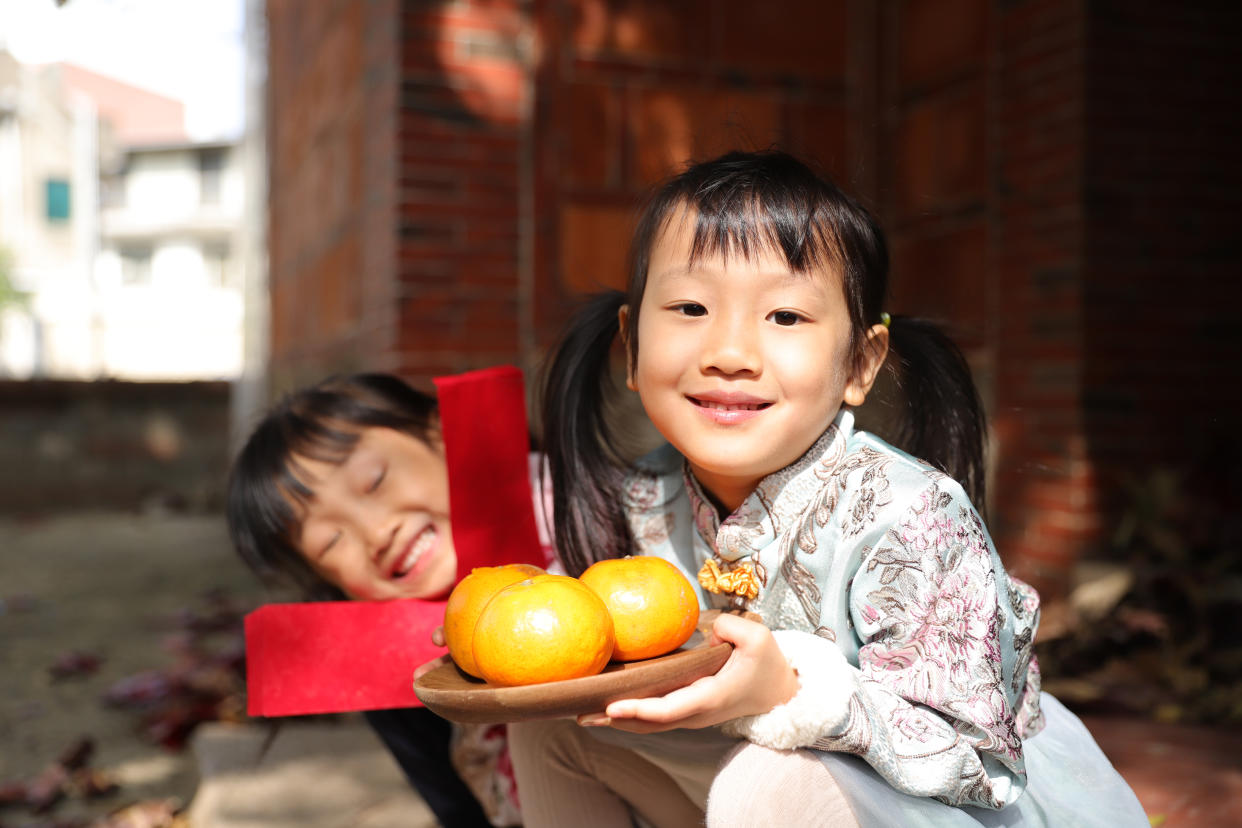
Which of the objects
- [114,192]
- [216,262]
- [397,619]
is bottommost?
[397,619]

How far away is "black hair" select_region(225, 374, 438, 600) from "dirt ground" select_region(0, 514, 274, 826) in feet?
4.16

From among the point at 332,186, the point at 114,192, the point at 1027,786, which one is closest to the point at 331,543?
the point at 1027,786

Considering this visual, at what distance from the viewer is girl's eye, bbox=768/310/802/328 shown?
1231mm

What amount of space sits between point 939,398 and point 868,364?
20 cm

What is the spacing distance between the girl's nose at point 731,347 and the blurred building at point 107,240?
953 inches

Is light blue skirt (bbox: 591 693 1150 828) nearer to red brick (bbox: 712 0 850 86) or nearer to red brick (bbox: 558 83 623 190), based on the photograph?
red brick (bbox: 558 83 623 190)

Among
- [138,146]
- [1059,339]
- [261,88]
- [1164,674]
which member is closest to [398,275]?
[1059,339]

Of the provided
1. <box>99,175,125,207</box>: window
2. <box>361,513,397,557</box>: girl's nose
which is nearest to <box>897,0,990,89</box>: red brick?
<box>361,513,397,557</box>: girl's nose

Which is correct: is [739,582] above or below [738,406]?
below

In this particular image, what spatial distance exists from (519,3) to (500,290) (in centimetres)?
104

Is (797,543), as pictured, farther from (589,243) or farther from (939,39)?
(939,39)

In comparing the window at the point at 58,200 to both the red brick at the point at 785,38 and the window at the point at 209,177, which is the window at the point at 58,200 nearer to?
the window at the point at 209,177

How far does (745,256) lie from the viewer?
4.00 ft

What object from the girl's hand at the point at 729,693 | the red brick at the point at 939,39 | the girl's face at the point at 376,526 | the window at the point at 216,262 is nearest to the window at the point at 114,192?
the window at the point at 216,262
